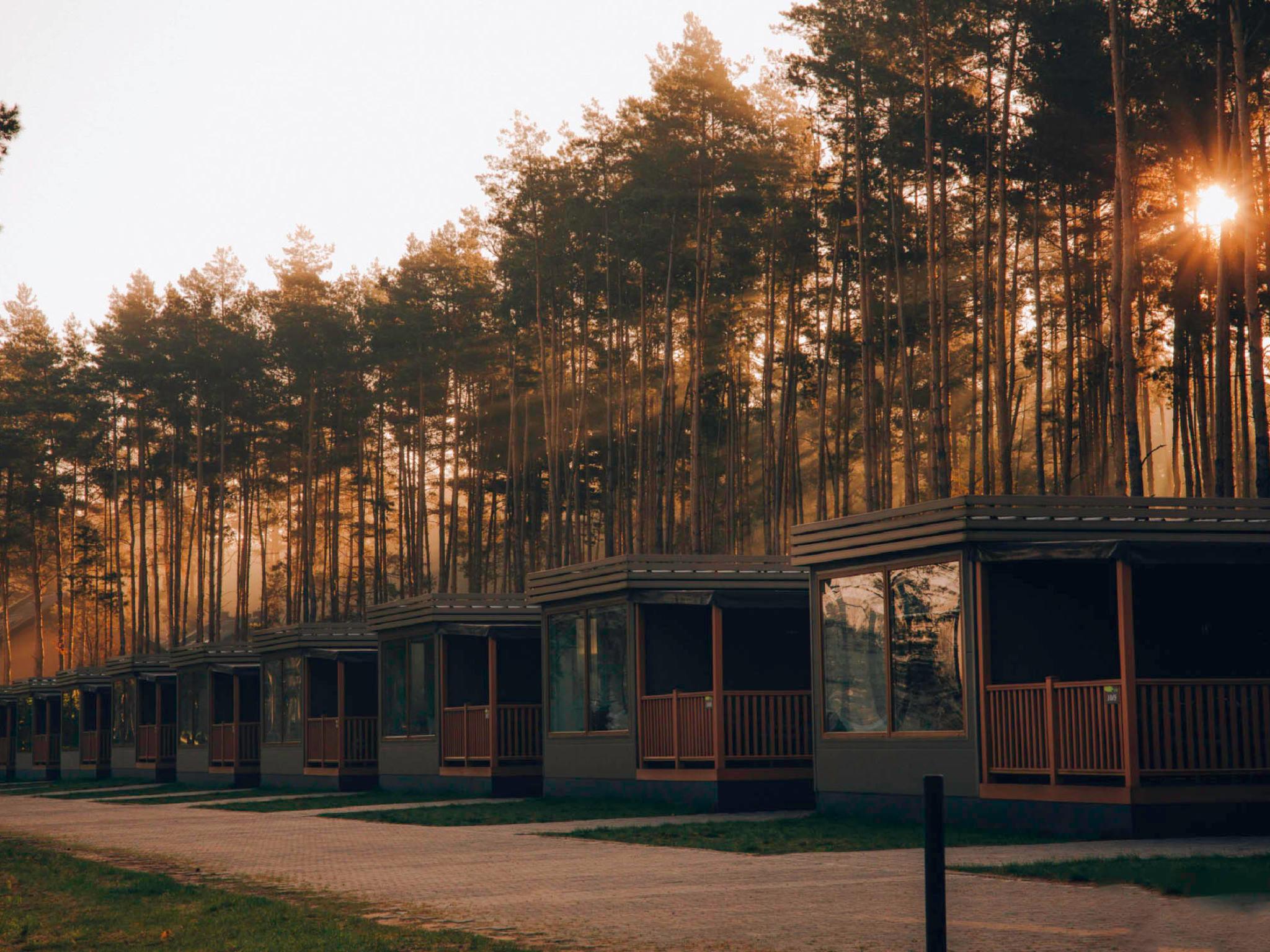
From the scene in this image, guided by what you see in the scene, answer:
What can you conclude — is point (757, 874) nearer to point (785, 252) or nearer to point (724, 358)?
point (785, 252)

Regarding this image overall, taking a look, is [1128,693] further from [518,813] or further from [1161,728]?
[518,813]

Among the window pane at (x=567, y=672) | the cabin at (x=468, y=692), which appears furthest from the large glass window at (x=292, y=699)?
the window pane at (x=567, y=672)

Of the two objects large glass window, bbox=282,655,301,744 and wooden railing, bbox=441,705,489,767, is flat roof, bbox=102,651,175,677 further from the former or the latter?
wooden railing, bbox=441,705,489,767

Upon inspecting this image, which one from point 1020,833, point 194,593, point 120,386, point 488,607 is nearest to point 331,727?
point 488,607

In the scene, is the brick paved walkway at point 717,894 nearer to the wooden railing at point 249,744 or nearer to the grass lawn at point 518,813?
the grass lawn at point 518,813

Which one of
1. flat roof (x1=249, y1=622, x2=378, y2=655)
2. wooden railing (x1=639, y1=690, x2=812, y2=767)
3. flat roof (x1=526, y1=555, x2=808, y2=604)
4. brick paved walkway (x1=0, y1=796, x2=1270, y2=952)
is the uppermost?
flat roof (x1=526, y1=555, x2=808, y2=604)

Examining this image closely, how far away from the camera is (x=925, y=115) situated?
28797 millimetres

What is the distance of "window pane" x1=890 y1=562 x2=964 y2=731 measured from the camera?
610 inches

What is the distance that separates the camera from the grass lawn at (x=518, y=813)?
726 inches

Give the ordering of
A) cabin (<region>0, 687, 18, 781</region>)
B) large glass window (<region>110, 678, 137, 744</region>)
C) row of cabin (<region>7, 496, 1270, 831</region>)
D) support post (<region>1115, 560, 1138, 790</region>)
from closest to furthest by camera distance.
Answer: support post (<region>1115, 560, 1138, 790</region>)
row of cabin (<region>7, 496, 1270, 831</region>)
large glass window (<region>110, 678, 137, 744</region>)
cabin (<region>0, 687, 18, 781</region>)

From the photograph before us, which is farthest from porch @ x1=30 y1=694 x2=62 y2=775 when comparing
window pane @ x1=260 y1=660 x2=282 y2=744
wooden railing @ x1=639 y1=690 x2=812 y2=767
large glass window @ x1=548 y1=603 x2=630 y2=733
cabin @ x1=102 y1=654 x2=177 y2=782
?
wooden railing @ x1=639 y1=690 x2=812 y2=767

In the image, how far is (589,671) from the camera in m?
22.2

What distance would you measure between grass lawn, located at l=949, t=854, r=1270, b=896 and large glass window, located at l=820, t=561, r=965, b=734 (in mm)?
4170

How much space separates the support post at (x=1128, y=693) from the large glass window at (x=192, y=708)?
1098 inches
